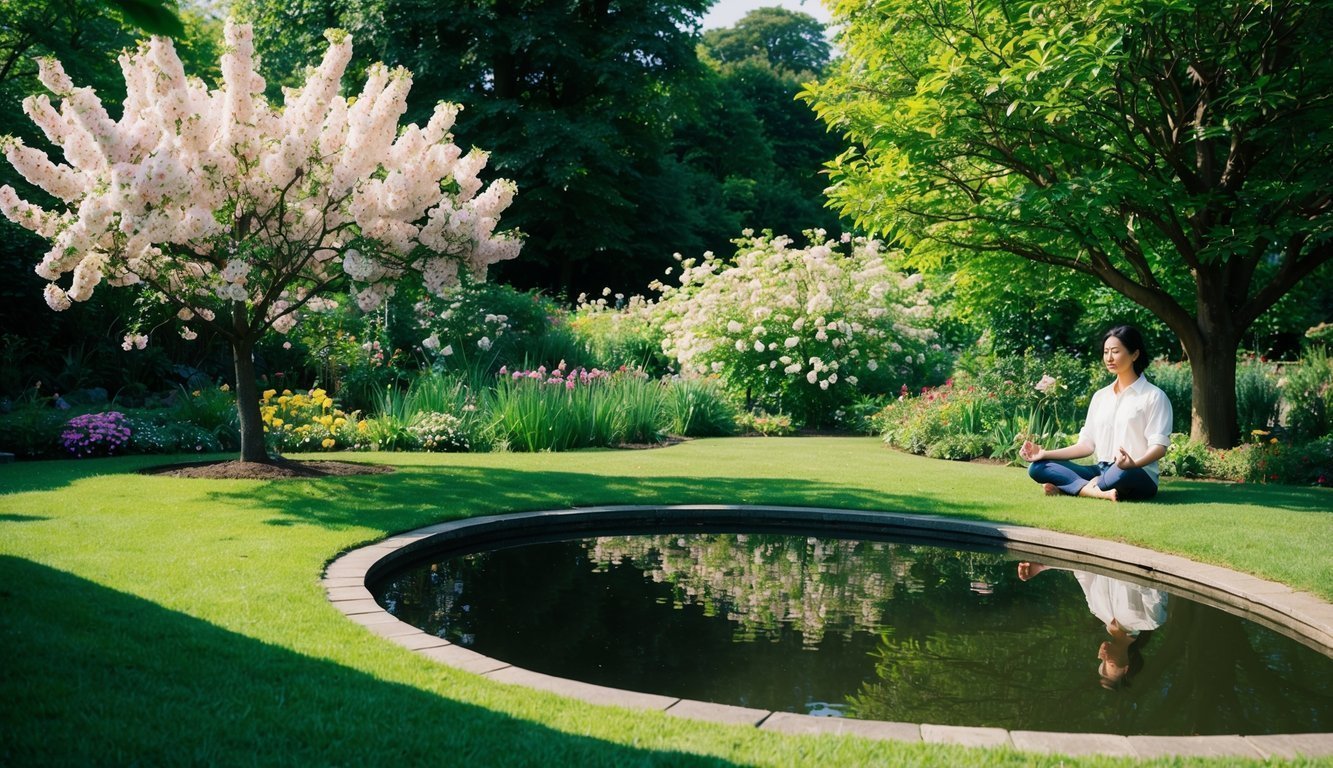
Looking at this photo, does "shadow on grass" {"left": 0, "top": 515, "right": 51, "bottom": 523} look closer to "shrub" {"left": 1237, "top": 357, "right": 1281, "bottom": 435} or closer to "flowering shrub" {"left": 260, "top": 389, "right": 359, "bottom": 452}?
"flowering shrub" {"left": 260, "top": 389, "right": 359, "bottom": 452}

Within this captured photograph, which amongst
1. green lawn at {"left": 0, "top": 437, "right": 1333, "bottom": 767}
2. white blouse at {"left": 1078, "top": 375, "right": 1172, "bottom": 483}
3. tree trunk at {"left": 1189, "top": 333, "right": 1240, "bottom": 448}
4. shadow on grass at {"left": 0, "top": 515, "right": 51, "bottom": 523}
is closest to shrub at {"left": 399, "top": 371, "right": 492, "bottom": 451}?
green lawn at {"left": 0, "top": 437, "right": 1333, "bottom": 767}

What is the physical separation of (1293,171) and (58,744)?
10.4m

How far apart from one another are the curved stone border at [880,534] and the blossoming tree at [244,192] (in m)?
2.39

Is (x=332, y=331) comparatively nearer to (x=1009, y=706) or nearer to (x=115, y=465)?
(x=115, y=465)

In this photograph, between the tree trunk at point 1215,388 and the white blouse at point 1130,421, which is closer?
the white blouse at point 1130,421

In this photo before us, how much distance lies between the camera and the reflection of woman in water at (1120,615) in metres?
4.43

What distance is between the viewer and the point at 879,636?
485 cm

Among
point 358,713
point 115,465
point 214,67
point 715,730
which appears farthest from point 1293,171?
point 214,67

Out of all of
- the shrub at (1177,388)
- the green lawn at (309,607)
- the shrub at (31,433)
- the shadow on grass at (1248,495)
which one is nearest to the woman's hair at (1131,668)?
the green lawn at (309,607)

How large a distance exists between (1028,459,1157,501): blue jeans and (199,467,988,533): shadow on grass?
3.47 ft

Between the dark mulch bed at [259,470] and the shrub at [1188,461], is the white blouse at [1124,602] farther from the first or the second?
the dark mulch bed at [259,470]

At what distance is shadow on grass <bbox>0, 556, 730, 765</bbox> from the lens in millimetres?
2773

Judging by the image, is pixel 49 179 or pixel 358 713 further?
pixel 49 179

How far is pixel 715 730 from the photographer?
10.2ft
